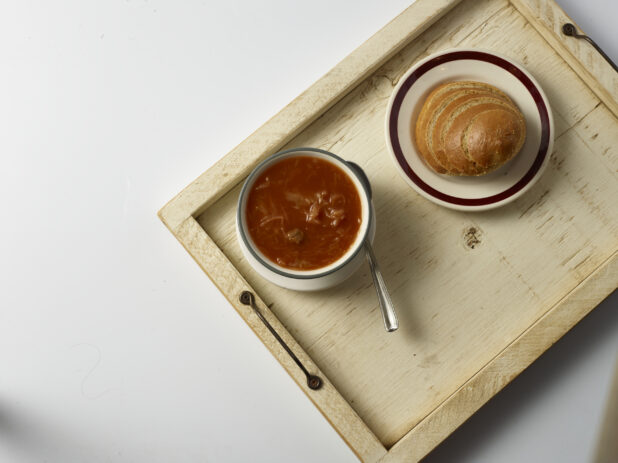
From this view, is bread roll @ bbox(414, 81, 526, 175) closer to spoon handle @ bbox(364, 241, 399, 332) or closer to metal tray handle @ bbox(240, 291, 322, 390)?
spoon handle @ bbox(364, 241, 399, 332)

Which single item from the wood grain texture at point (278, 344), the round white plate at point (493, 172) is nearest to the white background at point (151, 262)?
the wood grain texture at point (278, 344)

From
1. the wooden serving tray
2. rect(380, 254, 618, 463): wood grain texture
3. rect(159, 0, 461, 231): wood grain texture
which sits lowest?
rect(380, 254, 618, 463): wood grain texture

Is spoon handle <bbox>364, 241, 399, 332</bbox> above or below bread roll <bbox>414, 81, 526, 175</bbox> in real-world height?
below

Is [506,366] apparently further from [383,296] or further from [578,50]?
[578,50]

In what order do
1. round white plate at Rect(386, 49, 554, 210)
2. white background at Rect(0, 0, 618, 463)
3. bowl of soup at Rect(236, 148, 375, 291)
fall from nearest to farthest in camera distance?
1. bowl of soup at Rect(236, 148, 375, 291)
2. round white plate at Rect(386, 49, 554, 210)
3. white background at Rect(0, 0, 618, 463)

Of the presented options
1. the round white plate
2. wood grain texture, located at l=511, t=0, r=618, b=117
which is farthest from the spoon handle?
wood grain texture, located at l=511, t=0, r=618, b=117
